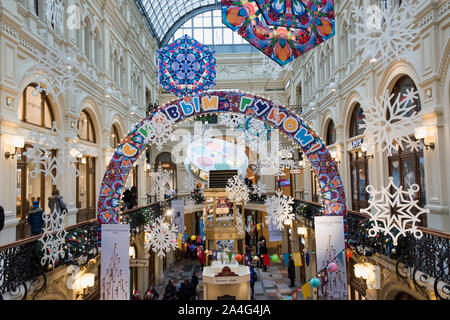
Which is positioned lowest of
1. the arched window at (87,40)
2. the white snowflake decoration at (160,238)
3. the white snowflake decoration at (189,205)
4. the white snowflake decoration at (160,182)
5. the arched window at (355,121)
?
the white snowflake decoration at (189,205)

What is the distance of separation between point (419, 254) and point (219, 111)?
499 cm

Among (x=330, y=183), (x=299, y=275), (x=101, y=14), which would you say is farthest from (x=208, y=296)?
(x=101, y=14)

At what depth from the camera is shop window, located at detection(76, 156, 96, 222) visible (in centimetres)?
1238

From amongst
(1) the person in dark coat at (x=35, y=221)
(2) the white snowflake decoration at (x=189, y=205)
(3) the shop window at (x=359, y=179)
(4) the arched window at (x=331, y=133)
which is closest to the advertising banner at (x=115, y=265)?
(1) the person in dark coat at (x=35, y=221)

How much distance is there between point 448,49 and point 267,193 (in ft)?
61.8

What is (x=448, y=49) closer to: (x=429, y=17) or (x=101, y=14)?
(x=429, y=17)

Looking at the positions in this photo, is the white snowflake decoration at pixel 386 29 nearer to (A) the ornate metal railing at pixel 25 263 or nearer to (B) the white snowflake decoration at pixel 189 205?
(A) the ornate metal railing at pixel 25 263

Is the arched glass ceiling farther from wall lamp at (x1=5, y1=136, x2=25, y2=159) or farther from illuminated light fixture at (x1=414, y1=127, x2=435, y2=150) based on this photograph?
illuminated light fixture at (x1=414, y1=127, x2=435, y2=150)

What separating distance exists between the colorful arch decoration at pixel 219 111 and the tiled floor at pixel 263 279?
929 cm

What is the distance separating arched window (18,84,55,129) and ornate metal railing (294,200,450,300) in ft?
28.7

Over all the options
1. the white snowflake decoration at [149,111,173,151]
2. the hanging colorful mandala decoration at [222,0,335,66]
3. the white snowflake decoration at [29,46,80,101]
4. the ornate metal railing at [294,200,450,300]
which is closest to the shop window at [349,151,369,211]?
the ornate metal railing at [294,200,450,300]

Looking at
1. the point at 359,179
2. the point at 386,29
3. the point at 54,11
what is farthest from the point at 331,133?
the point at 54,11

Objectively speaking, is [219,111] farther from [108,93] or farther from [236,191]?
[108,93]

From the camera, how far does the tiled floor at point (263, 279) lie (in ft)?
52.7
